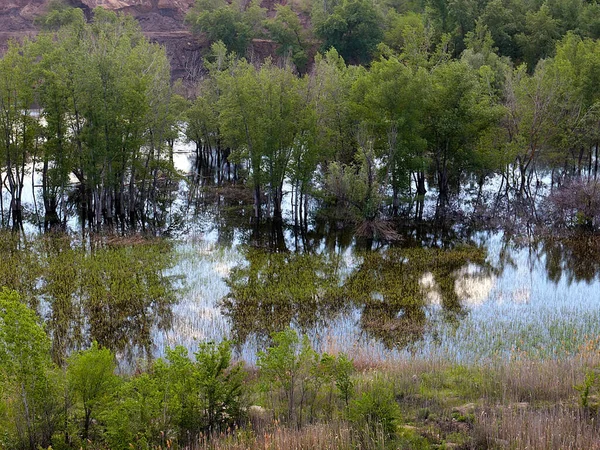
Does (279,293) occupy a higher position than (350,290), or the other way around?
(279,293)

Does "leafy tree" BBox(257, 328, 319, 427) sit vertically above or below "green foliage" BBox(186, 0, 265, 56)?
below

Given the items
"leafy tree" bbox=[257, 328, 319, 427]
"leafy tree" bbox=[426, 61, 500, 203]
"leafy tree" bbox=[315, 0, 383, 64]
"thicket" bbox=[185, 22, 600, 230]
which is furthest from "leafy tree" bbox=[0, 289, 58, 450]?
"leafy tree" bbox=[315, 0, 383, 64]

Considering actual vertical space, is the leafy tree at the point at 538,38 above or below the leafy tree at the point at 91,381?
above

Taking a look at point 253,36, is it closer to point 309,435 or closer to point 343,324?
point 343,324

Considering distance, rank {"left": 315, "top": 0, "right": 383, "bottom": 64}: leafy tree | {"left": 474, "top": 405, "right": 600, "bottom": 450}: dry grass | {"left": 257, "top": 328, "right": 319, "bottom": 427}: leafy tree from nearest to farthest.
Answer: {"left": 474, "top": 405, "right": 600, "bottom": 450}: dry grass
{"left": 257, "top": 328, "right": 319, "bottom": 427}: leafy tree
{"left": 315, "top": 0, "right": 383, "bottom": 64}: leafy tree

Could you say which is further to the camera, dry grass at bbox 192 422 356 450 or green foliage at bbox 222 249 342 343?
green foliage at bbox 222 249 342 343

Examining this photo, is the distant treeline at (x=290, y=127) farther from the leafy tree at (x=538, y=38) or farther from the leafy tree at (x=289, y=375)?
the leafy tree at (x=538, y=38)

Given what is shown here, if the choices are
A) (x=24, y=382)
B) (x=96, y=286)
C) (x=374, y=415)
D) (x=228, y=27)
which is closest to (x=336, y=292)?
(x=96, y=286)

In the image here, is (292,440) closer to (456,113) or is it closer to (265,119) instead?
(265,119)

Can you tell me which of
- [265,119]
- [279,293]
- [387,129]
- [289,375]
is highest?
[265,119]

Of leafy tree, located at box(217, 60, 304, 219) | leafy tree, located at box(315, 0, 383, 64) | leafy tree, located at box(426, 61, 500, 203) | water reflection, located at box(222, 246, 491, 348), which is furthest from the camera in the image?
leafy tree, located at box(315, 0, 383, 64)

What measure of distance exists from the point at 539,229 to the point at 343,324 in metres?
18.1

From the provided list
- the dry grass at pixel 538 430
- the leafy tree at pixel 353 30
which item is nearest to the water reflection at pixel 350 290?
the dry grass at pixel 538 430

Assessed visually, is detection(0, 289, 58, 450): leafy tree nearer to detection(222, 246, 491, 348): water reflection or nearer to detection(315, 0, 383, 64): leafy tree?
detection(222, 246, 491, 348): water reflection
